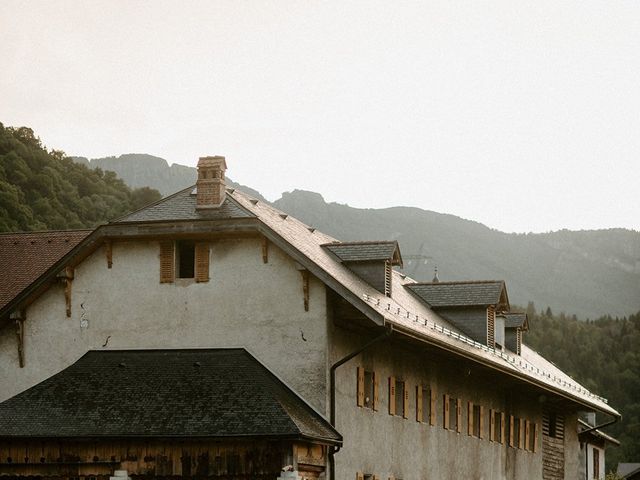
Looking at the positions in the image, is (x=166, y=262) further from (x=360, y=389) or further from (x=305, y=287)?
(x=360, y=389)

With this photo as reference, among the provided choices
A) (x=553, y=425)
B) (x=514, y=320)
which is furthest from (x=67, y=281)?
(x=553, y=425)

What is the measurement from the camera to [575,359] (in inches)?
5955

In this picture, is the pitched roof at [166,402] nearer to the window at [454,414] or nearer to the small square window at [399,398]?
the small square window at [399,398]

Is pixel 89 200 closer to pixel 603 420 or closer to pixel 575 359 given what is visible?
pixel 603 420

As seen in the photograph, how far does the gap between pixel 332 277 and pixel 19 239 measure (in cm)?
1928

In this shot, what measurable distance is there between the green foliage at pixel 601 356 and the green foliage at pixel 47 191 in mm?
66072

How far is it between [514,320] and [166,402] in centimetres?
2553

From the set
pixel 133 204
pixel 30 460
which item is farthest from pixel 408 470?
pixel 133 204

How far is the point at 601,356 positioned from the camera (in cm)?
15175

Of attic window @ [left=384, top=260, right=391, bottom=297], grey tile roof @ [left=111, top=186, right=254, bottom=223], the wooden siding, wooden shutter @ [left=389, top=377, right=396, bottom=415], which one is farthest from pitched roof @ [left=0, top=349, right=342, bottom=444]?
attic window @ [left=384, top=260, right=391, bottom=297]

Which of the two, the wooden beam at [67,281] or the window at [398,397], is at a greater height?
the wooden beam at [67,281]

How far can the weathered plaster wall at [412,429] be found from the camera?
3481 centimetres

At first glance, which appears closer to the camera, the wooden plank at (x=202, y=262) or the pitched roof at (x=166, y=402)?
the pitched roof at (x=166, y=402)

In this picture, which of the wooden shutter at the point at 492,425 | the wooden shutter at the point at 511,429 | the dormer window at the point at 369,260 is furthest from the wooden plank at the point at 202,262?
the wooden shutter at the point at 511,429
